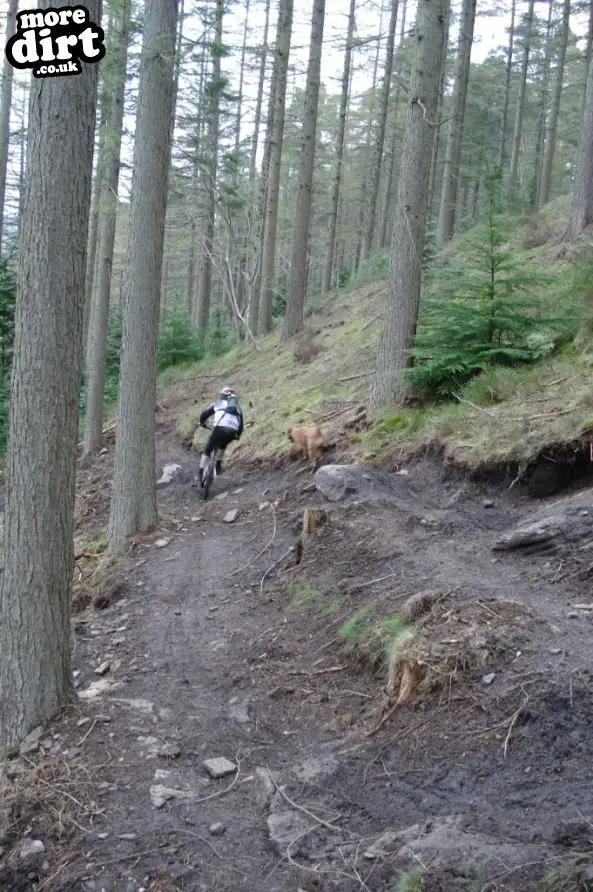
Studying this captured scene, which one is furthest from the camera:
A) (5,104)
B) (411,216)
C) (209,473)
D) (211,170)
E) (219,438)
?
(5,104)

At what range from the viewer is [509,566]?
242 inches

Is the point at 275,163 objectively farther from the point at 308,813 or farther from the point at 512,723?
the point at 308,813

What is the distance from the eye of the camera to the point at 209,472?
463 inches

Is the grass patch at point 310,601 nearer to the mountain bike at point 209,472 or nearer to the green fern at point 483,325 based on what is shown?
the green fern at point 483,325

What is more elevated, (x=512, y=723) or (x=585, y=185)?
(x=585, y=185)

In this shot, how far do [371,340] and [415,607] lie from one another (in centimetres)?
1073

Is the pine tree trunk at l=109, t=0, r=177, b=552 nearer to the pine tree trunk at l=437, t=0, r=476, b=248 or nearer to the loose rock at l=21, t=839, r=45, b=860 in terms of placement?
the loose rock at l=21, t=839, r=45, b=860

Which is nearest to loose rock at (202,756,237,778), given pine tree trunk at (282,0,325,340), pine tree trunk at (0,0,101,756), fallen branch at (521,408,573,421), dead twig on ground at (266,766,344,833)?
dead twig on ground at (266,766,344,833)

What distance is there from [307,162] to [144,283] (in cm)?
1055

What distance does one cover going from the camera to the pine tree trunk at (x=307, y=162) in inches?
719

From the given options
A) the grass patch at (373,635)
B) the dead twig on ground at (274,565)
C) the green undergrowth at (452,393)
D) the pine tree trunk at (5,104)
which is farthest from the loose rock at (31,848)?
the pine tree trunk at (5,104)

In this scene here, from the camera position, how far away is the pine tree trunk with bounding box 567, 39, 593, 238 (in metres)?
14.2
